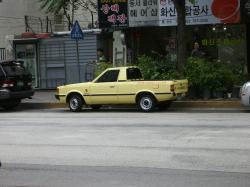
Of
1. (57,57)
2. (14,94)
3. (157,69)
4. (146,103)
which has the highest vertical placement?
(57,57)

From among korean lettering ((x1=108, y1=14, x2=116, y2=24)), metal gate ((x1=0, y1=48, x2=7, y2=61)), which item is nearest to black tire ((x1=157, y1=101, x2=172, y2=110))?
korean lettering ((x1=108, y1=14, x2=116, y2=24))

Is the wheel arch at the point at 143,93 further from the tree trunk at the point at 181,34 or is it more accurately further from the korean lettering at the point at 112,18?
the korean lettering at the point at 112,18

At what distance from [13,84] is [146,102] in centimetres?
523

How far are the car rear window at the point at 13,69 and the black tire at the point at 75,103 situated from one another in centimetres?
264

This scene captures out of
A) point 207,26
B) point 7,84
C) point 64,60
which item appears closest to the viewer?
point 7,84

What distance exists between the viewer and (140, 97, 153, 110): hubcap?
18.0m

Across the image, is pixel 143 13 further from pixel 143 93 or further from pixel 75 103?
pixel 143 93

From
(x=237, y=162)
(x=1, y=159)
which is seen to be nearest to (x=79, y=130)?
(x=1, y=159)

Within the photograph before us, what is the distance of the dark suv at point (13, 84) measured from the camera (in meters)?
20.5

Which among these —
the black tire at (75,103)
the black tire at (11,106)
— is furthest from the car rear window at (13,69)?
the black tire at (75,103)

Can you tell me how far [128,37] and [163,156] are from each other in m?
17.7

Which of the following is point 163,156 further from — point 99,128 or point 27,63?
point 27,63

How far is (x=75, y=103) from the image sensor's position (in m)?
19.5

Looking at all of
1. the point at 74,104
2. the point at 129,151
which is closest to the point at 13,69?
the point at 74,104
